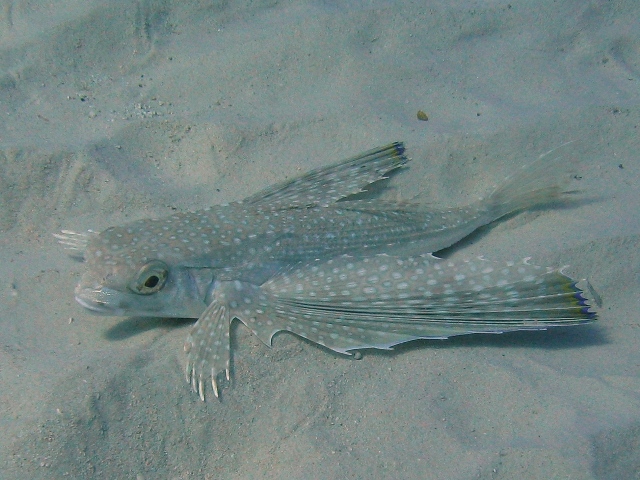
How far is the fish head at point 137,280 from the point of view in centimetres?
401

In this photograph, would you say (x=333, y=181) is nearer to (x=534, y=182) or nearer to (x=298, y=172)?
(x=298, y=172)

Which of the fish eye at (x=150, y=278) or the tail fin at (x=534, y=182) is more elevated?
the fish eye at (x=150, y=278)

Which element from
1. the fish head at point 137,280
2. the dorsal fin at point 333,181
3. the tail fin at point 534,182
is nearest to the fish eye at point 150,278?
the fish head at point 137,280

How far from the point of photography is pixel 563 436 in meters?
3.51

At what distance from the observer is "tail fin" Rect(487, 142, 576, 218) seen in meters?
5.36

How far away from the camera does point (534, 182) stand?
5379mm

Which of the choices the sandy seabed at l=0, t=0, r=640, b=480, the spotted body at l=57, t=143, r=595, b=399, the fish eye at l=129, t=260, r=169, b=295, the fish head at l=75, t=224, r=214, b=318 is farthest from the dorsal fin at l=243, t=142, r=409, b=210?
the fish eye at l=129, t=260, r=169, b=295

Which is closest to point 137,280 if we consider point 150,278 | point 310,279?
point 150,278

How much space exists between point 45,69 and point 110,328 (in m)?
3.62

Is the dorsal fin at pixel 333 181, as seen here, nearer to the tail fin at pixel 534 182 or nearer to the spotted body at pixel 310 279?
the spotted body at pixel 310 279

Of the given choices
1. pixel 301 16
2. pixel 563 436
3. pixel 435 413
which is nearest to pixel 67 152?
pixel 301 16

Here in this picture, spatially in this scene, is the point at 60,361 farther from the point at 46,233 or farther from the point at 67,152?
the point at 67,152

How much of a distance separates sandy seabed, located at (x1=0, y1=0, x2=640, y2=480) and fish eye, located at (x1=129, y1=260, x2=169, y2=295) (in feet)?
1.38

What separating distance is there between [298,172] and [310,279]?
61.5 inches
